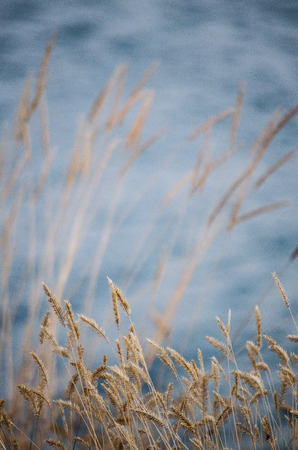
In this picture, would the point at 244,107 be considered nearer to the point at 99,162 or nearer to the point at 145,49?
the point at 145,49

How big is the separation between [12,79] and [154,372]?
2.59 meters

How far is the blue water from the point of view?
107 inches

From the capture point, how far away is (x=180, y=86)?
11.9ft

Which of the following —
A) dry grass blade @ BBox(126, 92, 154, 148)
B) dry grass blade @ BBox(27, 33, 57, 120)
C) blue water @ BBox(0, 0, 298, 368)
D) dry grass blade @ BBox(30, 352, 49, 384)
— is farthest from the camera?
blue water @ BBox(0, 0, 298, 368)

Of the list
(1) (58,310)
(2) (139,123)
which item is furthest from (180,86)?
(1) (58,310)

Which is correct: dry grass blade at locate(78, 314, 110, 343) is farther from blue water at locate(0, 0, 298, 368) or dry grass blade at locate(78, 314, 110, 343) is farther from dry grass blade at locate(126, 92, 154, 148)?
blue water at locate(0, 0, 298, 368)

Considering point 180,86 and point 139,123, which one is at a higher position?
point 180,86

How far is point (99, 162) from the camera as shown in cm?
143

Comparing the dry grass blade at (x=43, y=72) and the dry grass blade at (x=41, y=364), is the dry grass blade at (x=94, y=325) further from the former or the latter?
the dry grass blade at (x=43, y=72)

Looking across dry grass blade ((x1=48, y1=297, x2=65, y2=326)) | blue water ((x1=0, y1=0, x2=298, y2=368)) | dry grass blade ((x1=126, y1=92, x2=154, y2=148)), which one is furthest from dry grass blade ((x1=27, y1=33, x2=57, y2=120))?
blue water ((x1=0, y1=0, x2=298, y2=368))

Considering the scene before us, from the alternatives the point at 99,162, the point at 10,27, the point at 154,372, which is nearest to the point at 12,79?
the point at 10,27

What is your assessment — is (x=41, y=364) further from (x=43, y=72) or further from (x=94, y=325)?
(x=43, y=72)

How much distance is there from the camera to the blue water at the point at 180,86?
2.71 m

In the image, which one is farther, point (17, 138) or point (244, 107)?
point (244, 107)
